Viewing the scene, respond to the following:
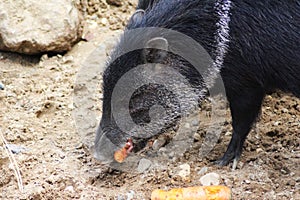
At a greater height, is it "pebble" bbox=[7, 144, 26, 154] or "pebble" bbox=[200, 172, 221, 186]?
"pebble" bbox=[200, 172, 221, 186]

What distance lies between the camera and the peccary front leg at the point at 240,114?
4.43 meters

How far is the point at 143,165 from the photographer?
15.1 ft

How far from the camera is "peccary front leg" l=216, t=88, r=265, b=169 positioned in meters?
4.43

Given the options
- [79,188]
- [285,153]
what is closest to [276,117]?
[285,153]

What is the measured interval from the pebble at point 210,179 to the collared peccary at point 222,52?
0.44 m

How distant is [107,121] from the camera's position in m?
4.39

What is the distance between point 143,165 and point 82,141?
0.61 meters

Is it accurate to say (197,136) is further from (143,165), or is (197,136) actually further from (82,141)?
(82,141)

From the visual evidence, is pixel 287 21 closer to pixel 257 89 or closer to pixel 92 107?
pixel 257 89

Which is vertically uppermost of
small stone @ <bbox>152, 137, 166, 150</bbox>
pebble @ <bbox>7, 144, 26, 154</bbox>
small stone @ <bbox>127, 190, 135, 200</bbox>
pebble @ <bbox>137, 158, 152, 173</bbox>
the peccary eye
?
the peccary eye

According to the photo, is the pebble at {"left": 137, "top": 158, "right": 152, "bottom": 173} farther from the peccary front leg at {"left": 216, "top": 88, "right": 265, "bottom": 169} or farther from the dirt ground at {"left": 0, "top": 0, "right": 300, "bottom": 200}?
the peccary front leg at {"left": 216, "top": 88, "right": 265, "bottom": 169}

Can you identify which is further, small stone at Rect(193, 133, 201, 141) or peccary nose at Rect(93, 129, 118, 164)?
small stone at Rect(193, 133, 201, 141)

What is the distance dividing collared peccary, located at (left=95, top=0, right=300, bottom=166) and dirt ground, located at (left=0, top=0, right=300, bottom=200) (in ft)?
1.02

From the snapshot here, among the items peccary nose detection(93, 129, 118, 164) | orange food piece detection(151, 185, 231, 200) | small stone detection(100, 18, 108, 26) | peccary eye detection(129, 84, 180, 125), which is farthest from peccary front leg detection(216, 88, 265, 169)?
small stone detection(100, 18, 108, 26)
